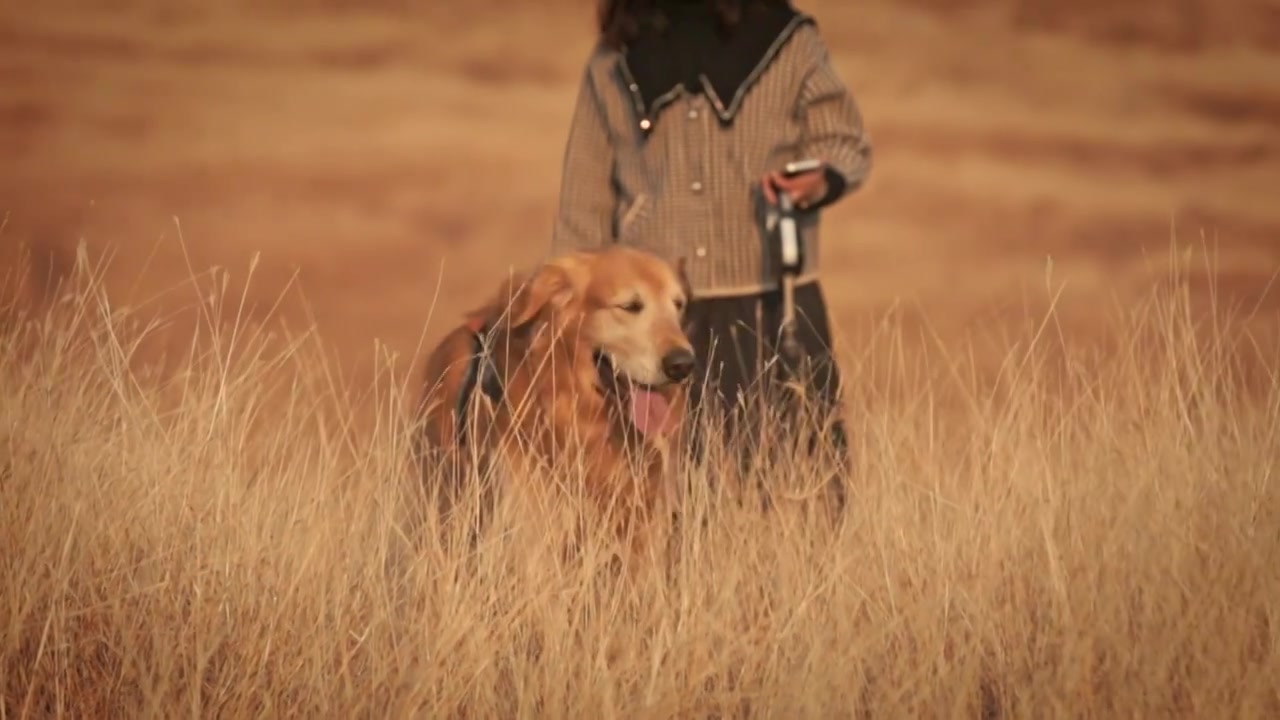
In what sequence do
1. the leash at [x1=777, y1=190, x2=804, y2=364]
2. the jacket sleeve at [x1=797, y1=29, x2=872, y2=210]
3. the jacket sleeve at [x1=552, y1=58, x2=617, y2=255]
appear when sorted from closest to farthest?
the leash at [x1=777, y1=190, x2=804, y2=364] → the jacket sleeve at [x1=797, y1=29, x2=872, y2=210] → the jacket sleeve at [x1=552, y1=58, x2=617, y2=255]

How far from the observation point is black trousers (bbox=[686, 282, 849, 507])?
4.44 metres

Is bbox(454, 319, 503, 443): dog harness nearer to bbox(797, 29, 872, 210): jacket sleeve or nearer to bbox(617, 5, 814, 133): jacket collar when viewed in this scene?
bbox(617, 5, 814, 133): jacket collar

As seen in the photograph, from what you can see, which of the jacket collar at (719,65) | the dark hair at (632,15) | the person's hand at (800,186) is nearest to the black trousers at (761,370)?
the person's hand at (800,186)

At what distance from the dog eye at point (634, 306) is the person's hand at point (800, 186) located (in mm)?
402

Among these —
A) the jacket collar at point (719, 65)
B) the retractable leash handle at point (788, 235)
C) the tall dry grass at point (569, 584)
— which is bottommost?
the tall dry grass at point (569, 584)

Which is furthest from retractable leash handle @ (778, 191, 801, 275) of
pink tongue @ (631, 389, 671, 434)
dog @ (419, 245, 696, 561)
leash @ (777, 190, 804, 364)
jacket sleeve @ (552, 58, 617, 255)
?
jacket sleeve @ (552, 58, 617, 255)

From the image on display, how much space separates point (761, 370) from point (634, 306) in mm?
342

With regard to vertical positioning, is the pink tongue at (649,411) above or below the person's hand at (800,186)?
below

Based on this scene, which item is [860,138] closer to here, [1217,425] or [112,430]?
[1217,425]

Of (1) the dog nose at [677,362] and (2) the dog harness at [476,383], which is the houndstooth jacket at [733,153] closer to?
(1) the dog nose at [677,362]

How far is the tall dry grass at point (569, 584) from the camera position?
3.24m

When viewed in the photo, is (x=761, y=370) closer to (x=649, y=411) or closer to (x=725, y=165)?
(x=649, y=411)

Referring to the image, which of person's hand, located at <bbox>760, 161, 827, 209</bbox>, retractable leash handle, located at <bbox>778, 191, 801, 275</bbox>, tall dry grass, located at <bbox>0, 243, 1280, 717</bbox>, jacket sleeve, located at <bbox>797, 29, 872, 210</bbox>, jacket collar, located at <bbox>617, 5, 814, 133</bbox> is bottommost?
tall dry grass, located at <bbox>0, 243, 1280, 717</bbox>

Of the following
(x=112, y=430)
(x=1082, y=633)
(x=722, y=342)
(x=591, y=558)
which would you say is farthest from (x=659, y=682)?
(x=722, y=342)
